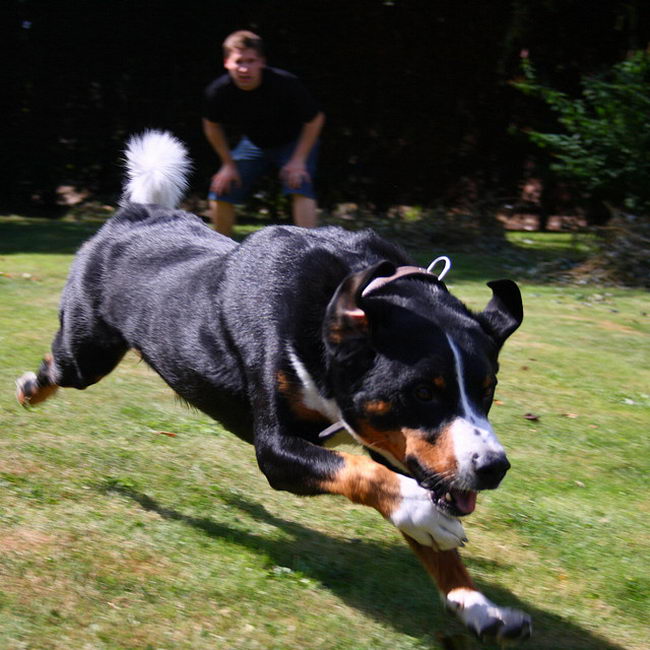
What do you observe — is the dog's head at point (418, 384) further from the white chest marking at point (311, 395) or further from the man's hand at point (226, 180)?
the man's hand at point (226, 180)

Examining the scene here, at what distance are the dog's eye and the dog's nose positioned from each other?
0.24 meters

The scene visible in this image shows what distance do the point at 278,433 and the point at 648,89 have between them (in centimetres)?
938

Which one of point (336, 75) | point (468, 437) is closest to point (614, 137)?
point (336, 75)

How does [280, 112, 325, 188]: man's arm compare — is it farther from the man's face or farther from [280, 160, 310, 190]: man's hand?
the man's face

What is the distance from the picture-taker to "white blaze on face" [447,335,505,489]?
2965mm

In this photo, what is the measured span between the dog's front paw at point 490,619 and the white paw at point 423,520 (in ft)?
0.59

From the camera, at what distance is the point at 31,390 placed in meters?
5.00

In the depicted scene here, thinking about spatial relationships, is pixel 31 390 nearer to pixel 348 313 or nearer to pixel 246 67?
pixel 348 313

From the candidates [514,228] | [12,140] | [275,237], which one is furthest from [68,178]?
[275,237]

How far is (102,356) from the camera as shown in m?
4.65

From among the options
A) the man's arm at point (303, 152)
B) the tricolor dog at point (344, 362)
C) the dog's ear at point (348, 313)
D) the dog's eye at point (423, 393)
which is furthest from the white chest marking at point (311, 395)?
the man's arm at point (303, 152)

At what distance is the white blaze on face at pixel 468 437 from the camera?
117 inches

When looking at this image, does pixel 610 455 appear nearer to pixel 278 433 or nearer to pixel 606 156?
pixel 278 433

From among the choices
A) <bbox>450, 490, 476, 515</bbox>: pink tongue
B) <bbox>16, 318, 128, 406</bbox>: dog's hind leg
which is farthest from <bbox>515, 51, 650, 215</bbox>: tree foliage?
<bbox>450, 490, 476, 515</bbox>: pink tongue
